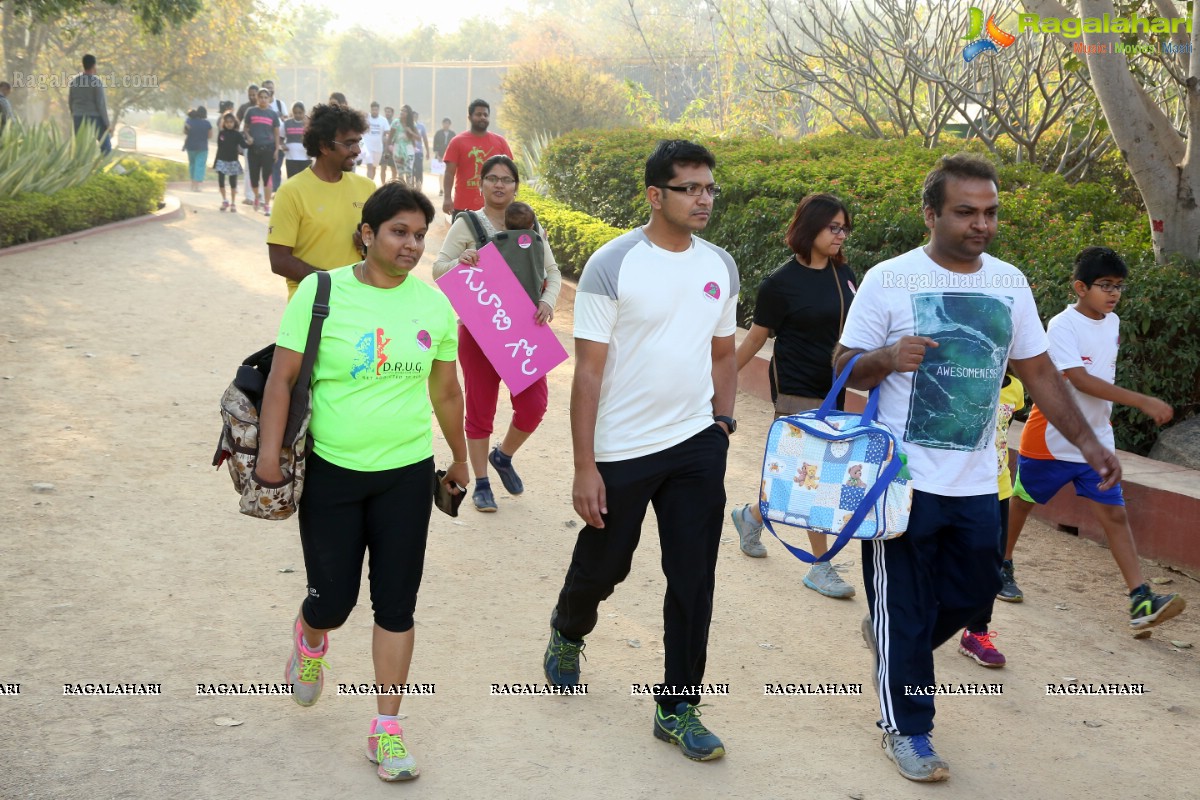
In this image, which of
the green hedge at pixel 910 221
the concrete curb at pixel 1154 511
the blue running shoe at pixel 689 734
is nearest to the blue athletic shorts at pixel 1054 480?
the concrete curb at pixel 1154 511

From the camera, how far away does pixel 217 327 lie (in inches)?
425

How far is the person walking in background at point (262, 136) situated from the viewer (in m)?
18.8

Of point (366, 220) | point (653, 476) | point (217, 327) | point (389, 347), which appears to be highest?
point (366, 220)

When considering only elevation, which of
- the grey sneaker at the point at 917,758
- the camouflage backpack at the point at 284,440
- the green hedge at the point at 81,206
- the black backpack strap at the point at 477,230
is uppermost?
the black backpack strap at the point at 477,230

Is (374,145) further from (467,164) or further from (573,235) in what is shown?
(467,164)

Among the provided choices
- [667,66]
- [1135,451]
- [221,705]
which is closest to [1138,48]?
[1135,451]

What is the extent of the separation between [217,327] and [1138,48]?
8.60m

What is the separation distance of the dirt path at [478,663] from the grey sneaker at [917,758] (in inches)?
1.9

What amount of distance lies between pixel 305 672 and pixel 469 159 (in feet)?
19.3

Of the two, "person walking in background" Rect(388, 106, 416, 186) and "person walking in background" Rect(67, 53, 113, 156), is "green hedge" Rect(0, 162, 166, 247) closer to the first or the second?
"person walking in background" Rect(67, 53, 113, 156)

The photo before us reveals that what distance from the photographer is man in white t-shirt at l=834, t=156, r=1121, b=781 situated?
4027mm

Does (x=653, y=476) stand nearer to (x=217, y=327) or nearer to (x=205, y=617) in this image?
(x=205, y=617)

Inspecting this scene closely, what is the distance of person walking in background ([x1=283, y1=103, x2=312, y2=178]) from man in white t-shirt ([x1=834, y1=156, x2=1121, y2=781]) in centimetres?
1477

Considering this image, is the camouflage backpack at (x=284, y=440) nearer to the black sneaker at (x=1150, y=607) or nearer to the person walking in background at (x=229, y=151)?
the black sneaker at (x=1150, y=607)
